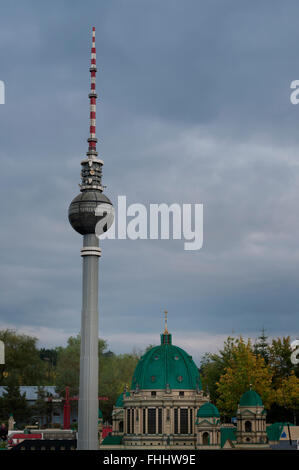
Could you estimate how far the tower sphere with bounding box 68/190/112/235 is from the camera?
119 metres

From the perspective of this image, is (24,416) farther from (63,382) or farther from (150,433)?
(150,433)

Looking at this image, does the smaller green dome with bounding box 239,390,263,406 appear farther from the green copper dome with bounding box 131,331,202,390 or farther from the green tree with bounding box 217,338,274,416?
the green tree with bounding box 217,338,274,416

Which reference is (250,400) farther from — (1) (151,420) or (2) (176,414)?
(1) (151,420)

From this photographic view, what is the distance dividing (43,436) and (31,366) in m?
62.2

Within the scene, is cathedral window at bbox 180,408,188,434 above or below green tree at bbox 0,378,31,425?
below

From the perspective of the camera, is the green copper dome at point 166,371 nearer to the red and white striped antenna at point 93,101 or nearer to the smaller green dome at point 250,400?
the smaller green dome at point 250,400

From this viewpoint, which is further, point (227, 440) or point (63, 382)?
point (63, 382)

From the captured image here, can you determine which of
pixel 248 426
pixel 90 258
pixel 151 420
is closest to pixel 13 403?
pixel 151 420

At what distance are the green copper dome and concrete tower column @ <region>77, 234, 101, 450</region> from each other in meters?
20.1

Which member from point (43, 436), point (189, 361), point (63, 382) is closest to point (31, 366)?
point (63, 382)

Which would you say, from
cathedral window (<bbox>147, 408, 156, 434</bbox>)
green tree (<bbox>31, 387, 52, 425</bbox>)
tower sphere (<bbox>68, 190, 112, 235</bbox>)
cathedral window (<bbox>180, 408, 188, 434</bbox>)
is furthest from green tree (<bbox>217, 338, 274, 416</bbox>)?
green tree (<bbox>31, 387, 52, 425</bbox>)

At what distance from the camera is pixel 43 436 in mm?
138500

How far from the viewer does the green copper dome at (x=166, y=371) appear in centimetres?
13288

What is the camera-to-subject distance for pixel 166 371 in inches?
5266
